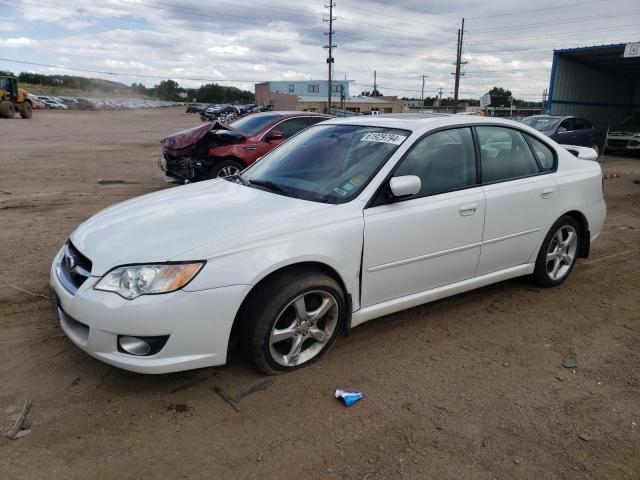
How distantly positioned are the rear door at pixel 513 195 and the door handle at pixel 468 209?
0.49 ft

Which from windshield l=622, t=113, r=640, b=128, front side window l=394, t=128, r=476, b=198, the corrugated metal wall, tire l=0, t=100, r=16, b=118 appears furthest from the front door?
tire l=0, t=100, r=16, b=118

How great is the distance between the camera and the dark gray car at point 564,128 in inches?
616

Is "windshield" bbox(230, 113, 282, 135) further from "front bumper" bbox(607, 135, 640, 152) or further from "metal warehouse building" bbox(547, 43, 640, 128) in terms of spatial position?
"metal warehouse building" bbox(547, 43, 640, 128)

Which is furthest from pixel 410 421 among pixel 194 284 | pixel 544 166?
pixel 544 166

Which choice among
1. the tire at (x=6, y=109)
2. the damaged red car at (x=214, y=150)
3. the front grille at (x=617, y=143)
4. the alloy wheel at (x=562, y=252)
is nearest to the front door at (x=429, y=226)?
the alloy wheel at (x=562, y=252)

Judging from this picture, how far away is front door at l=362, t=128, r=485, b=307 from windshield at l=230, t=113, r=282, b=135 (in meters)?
6.03

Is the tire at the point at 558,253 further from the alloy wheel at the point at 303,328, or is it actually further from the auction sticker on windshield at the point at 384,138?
the alloy wheel at the point at 303,328

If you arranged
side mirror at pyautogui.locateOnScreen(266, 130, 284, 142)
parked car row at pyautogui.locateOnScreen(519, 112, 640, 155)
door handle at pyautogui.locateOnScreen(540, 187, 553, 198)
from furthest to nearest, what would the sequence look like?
parked car row at pyautogui.locateOnScreen(519, 112, 640, 155), side mirror at pyautogui.locateOnScreen(266, 130, 284, 142), door handle at pyautogui.locateOnScreen(540, 187, 553, 198)

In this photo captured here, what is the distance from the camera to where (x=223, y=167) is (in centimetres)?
884

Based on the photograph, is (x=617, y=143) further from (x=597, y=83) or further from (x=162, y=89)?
(x=162, y=89)

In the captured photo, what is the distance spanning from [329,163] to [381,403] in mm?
1763

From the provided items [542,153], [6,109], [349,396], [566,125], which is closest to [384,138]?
[542,153]

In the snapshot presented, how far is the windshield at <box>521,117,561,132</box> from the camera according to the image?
15.7 m

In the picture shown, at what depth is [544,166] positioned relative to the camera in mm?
4438
